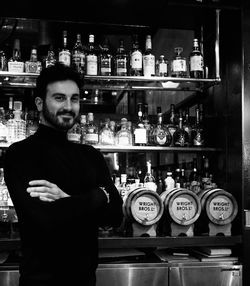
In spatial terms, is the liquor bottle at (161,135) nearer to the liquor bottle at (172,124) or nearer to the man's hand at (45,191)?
the liquor bottle at (172,124)

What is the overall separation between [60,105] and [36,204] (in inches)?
20.2

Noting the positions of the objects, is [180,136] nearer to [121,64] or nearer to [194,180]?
[194,180]

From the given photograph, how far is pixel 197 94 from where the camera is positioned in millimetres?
3766

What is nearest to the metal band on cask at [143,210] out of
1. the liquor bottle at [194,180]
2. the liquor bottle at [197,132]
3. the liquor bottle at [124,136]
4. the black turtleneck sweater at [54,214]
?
the liquor bottle at [124,136]

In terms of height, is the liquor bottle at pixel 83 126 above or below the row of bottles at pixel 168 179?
above

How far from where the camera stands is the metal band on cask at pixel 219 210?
3.05 m

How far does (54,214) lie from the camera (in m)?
1.82

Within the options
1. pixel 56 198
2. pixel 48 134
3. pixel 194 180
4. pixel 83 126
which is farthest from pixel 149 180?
pixel 56 198

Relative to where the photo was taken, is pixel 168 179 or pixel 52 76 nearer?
pixel 52 76

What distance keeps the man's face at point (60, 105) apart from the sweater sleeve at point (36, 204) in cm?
24

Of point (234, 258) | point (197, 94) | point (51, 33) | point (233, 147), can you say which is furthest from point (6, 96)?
point (234, 258)

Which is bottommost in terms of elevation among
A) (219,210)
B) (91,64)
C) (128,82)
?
(219,210)

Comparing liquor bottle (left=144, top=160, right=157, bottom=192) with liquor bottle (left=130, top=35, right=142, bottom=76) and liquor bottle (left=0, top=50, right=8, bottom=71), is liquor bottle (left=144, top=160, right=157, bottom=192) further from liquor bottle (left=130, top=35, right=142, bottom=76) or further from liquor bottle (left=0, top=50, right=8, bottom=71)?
liquor bottle (left=0, top=50, right=8, bottom=71)

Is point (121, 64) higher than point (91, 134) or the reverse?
higher
